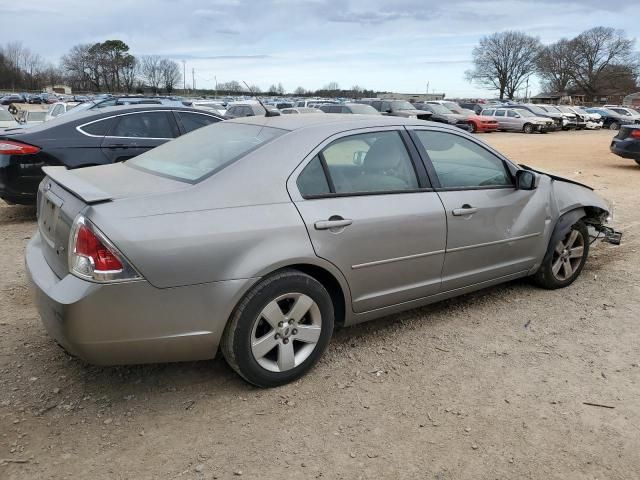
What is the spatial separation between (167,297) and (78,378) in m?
1.03

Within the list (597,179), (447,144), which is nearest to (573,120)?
(597,179)

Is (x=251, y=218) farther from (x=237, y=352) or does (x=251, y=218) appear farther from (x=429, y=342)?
(x=429, y=342)

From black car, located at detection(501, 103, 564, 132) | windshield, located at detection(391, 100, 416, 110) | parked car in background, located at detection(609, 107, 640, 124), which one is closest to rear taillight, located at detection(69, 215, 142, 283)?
windshield, located at detection(391, 100, 416, 110)

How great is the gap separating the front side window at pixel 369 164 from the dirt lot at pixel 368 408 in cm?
111

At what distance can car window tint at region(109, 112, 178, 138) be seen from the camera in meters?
7.08

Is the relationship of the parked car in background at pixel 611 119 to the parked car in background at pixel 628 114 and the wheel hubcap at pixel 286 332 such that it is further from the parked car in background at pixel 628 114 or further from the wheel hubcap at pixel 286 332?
the wheel hubcap at pixel 286 332

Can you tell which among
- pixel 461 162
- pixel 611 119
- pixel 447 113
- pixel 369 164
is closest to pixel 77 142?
pixel 369 164

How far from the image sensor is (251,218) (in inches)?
117

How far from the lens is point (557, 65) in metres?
98.6

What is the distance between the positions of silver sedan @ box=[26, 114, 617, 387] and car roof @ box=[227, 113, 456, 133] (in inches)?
0.6

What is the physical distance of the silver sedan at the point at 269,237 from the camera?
2.69 m

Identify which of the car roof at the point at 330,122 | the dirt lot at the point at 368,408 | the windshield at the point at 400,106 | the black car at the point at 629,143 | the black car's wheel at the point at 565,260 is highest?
the windshield at the point at 400,106

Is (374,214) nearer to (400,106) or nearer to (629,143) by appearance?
(629,143)

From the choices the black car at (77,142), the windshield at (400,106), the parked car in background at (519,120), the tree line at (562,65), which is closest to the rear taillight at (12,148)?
the black car at (77,142)
